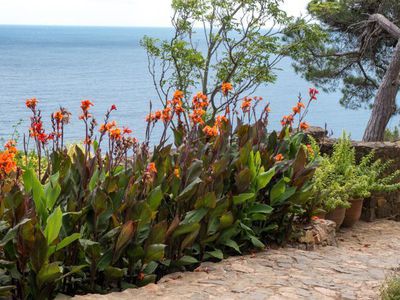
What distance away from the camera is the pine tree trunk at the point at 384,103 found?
1196 cm

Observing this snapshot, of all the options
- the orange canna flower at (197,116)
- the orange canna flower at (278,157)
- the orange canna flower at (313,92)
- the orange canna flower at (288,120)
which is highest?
the orange canna flower at (313,92)

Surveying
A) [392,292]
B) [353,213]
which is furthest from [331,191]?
[392,292]

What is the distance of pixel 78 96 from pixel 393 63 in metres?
36.3

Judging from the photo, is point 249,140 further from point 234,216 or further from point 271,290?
point 271,290

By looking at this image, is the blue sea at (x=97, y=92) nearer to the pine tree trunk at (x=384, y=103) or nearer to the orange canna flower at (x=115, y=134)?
the pine tree trunk at (x=384, y=103)

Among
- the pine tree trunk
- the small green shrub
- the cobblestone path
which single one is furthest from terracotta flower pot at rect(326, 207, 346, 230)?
the pine tree trunk

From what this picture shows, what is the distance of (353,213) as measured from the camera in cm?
619

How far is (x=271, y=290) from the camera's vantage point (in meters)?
3.52

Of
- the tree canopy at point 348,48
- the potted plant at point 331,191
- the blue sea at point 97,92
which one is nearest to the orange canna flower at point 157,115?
the potted plant at point 331,191

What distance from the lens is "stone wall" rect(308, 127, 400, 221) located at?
662cm

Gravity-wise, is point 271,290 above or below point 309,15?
below

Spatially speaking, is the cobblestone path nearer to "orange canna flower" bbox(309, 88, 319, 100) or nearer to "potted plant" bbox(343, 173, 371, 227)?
"orange canna flower" bbox(309, 88, 319, 100)

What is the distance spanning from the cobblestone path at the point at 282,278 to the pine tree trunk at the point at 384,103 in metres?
7.63

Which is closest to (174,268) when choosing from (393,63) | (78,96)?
(393,63)
